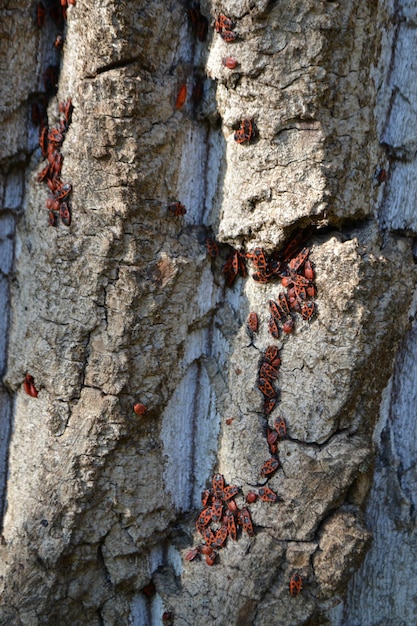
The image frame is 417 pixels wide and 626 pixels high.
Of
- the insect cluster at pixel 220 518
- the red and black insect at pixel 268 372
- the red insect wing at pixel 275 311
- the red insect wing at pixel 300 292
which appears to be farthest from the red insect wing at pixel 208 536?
the red insect wing at pixel 300 292

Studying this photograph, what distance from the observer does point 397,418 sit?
3.21 metres

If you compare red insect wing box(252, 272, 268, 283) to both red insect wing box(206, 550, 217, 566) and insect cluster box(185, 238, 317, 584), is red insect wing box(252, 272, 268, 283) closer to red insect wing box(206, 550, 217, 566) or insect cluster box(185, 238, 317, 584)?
insect cluster box(185, 238, 317, 584)

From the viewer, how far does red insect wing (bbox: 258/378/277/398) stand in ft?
9.78

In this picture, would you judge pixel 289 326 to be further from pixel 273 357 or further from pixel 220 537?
pixel 220 537

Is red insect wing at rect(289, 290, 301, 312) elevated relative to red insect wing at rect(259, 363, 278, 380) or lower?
elevated

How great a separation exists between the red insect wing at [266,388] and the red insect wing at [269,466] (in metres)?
0.30

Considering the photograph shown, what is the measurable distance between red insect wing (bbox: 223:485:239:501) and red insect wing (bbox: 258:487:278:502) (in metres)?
0.13

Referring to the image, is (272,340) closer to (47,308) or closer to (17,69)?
(47,308)

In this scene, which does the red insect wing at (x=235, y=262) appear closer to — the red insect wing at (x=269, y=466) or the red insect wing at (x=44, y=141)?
the red insect wing at (x=269, y=466)

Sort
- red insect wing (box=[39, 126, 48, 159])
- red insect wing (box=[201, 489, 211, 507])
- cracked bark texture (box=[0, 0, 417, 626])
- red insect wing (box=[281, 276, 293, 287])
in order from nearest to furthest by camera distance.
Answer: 1. cracked bark texture (box=[0, 0, 417, 626])
2. red insect wing (box=[281, 276, 293, 287])
3. red insect wing (box=[39, 126, 48, 159])
4. red insect wing (box=[201, 489, 211, 507])

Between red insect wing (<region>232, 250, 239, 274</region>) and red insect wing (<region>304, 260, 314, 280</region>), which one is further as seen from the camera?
red insect wing (<region>232, 250, 239, 274</region>)

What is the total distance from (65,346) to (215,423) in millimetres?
823

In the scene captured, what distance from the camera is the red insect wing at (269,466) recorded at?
9.78 feet

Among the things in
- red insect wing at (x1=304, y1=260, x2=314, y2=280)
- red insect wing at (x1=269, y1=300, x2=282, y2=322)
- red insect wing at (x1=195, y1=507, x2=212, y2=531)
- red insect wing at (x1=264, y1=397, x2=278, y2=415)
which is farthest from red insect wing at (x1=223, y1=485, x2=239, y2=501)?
red insect wing at (x1=304, y1=260, x2=314, y2=280)
